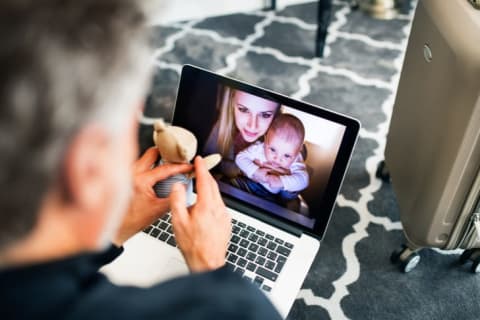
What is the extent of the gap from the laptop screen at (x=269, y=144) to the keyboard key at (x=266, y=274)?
0.36 ft

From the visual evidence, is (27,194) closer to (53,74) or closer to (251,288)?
(53,74)

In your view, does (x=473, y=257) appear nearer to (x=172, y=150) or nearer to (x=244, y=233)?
(x=244, y=233)

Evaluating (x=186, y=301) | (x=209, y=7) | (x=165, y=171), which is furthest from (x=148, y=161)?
(x=209, y=7)

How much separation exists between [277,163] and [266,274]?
20cm

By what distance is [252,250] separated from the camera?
0.94m

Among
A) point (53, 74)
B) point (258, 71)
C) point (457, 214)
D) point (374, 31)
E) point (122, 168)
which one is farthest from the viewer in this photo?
point (374, 31)

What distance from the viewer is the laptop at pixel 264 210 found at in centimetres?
88

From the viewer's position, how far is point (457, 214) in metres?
1.13

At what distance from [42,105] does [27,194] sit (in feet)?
0.27

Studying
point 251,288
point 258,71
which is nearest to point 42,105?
point 251,288

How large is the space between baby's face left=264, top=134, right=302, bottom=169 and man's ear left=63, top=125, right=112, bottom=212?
1.65 feet

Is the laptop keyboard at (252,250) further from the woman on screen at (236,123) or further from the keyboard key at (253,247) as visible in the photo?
the woman on screen at (236,123)

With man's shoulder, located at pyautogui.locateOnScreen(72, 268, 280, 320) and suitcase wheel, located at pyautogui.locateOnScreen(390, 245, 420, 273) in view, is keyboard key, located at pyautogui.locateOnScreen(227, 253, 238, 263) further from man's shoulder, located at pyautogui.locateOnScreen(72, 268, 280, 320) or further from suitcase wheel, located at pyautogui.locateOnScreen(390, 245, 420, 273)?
suitcase wheel, located at pyautogui.locateOnScreen(390, 245, 420, 273)

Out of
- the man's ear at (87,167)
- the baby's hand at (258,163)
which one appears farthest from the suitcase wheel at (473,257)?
the man's ear at (87,167)
